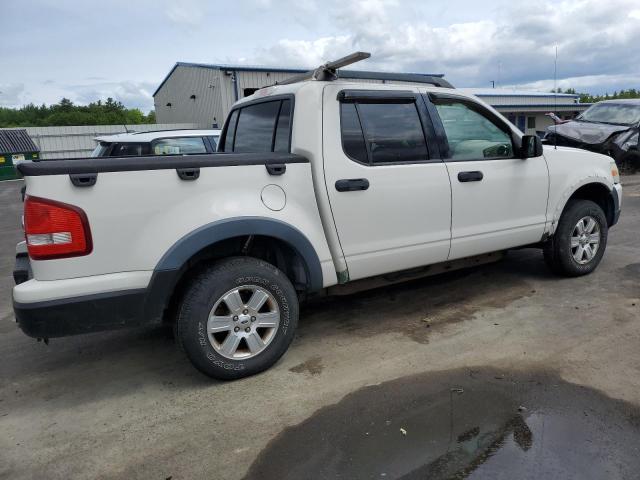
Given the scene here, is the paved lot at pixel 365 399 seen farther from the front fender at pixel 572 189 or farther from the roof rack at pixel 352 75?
the roof rack at pixel 352 75

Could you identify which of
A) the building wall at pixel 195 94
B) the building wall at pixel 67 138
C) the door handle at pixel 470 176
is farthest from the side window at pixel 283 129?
the building wall at pixel 67 138

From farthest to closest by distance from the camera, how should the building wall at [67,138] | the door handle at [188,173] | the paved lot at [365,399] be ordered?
the building wall at [67,138]
the door handle at [188,173]
the paved lot at [365,399]

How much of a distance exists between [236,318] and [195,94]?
26171mm

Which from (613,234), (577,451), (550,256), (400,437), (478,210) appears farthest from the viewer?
(613,234)

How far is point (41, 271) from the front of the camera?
2.86m

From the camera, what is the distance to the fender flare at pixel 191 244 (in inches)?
121

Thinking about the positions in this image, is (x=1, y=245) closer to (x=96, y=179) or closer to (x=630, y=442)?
(x=96, y=179)

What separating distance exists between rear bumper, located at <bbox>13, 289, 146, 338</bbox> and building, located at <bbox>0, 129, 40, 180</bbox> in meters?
21.8

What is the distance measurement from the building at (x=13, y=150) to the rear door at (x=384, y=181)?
21829 millimetres

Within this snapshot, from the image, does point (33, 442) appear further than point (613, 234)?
No

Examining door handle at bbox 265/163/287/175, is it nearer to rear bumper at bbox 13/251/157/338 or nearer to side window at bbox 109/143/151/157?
rear bumper at bbox 13/251/157/338

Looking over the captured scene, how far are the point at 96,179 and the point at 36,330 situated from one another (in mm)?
908

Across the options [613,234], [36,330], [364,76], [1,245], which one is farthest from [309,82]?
[1,245]

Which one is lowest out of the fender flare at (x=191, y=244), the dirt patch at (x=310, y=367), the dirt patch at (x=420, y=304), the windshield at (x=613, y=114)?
the dirt patch at (x=310, y=367)
